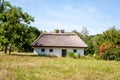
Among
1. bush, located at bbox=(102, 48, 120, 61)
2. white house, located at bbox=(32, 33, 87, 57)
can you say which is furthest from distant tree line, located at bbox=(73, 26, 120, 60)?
white house, located at bbox=(32, 33, 87, 57)

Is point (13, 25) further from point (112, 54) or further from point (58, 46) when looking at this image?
point (112, 54)

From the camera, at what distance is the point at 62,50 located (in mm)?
49500

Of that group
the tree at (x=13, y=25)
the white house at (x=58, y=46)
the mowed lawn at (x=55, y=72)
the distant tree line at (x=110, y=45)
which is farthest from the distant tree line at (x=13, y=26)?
the mowed lawn at (x=55, y=72)

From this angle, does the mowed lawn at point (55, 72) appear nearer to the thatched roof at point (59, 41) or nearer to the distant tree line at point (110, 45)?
the distant tree line at point (110, 45)

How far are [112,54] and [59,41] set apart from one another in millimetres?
16636

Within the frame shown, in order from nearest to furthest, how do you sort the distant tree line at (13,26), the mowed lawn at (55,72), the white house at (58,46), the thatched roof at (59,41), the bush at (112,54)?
the mowed lawn at (55,72) < the bush at (112,54) < the distant tree line at (13,26) < the white house at (58,46) < the thatched roof at (59,41)

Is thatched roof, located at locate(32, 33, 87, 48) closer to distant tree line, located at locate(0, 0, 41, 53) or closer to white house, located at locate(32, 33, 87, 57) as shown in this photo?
white house, located at locate(32, 33, 87, 57)

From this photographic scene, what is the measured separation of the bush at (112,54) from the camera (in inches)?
1390

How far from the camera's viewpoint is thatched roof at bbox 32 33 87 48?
49.0 m

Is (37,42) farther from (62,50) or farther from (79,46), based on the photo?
(79,46)

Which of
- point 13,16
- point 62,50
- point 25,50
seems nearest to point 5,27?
point 13,16

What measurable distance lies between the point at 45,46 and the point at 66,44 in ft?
14.1

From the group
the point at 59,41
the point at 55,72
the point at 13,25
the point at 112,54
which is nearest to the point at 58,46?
the point at 59,41

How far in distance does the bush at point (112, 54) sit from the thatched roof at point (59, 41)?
11098 millimetres
